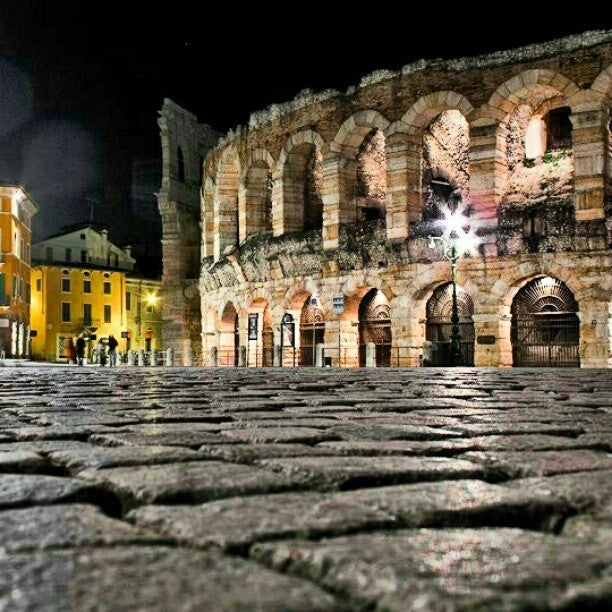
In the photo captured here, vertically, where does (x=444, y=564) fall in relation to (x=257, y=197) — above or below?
below

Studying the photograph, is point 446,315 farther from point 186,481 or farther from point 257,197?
point 186,481

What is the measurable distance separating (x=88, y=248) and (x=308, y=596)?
67.3 metres

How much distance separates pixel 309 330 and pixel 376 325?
330cm

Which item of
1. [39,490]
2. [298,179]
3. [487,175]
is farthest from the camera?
[298,179]

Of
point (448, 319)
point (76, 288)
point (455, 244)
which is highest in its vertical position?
point (76, 288)

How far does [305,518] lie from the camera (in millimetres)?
1729

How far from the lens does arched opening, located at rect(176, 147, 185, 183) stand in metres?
40.1

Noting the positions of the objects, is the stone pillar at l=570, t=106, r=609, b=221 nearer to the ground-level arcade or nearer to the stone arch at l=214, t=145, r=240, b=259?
the ground-level arcade

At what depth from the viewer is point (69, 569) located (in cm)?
131

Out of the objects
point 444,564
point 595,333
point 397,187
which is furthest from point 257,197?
point 444,564

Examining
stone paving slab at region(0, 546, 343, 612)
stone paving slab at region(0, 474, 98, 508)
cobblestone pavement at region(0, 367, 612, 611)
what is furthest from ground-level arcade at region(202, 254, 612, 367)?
stone paving slab at region(0, 546, 343, 612)

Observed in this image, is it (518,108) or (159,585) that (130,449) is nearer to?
(159,585)

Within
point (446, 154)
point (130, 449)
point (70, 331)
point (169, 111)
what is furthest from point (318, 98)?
point (70, 331)

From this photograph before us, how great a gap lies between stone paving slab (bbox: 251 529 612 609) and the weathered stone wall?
38.4 metres
